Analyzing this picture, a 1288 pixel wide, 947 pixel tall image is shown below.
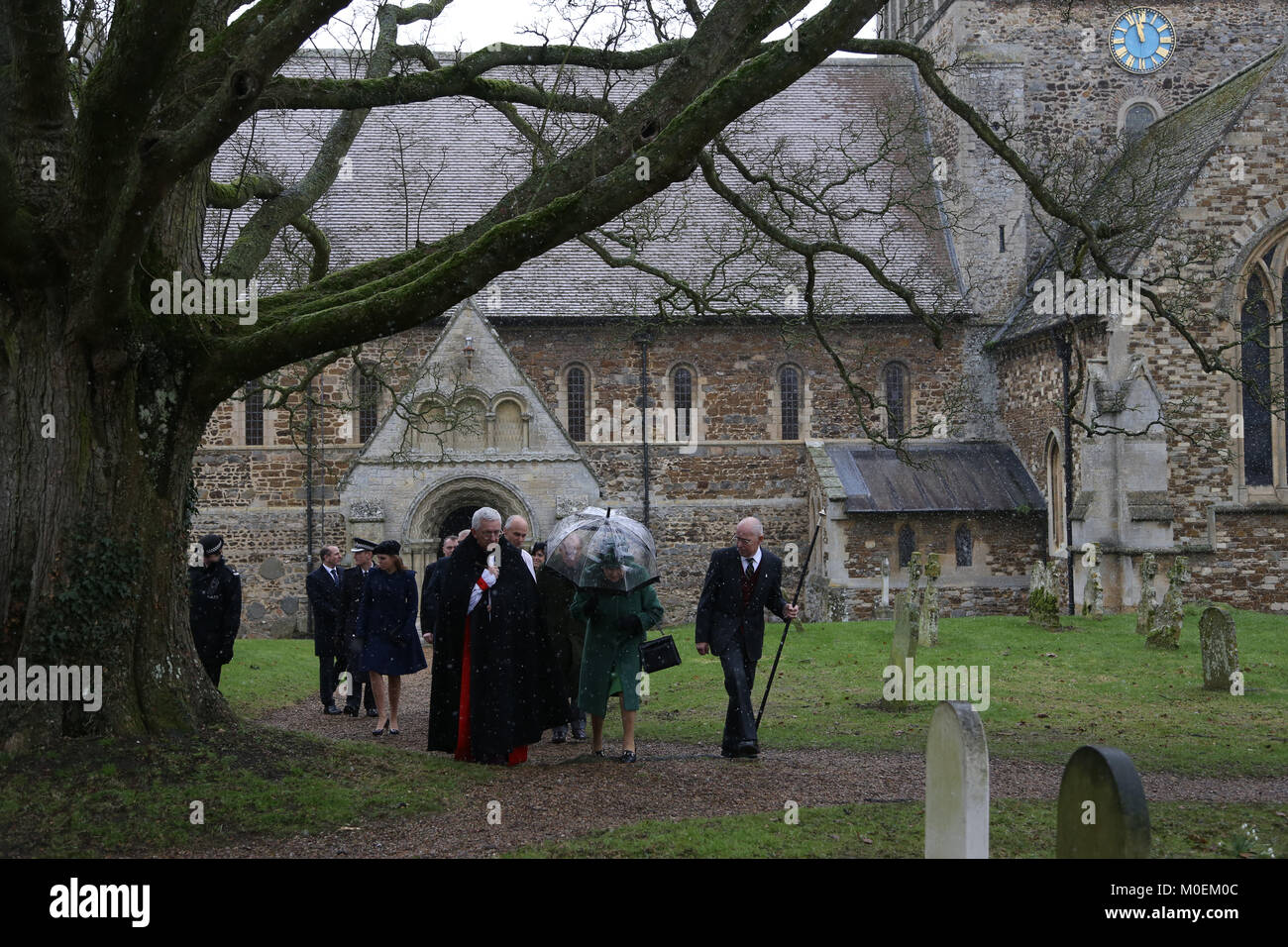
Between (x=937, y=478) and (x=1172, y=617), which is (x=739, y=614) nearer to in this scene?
(x=1172, y=617)

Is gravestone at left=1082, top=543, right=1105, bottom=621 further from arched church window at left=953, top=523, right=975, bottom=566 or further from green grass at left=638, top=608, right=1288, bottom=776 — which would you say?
arched church window at left=953, top=523, right=975, bottom=566

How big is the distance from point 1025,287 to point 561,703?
2006 centimetres

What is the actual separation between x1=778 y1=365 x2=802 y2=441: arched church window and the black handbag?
17605 mm

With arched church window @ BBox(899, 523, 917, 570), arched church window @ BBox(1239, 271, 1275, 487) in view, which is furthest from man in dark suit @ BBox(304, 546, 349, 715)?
arched church window @ BBox(1239, 271, 1275, 487)

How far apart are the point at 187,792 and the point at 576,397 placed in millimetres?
19946

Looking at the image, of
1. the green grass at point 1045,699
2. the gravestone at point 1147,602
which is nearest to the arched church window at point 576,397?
the green grass at point 1045,699

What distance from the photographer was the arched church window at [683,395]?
89.4ft

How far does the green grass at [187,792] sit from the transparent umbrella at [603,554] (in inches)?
77.1

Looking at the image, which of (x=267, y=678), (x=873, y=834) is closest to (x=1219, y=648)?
(x=873, y=834)

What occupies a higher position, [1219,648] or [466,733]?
[1219,648]

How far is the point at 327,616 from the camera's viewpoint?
12891 millimetres

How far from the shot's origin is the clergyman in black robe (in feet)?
31.3

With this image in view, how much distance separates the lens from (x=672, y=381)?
27312mm
